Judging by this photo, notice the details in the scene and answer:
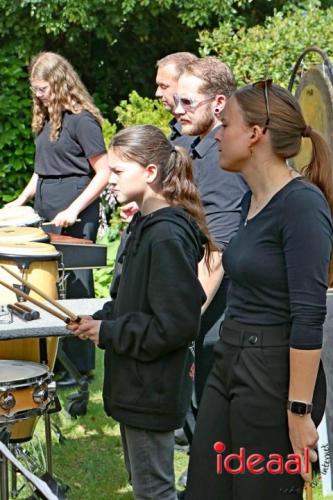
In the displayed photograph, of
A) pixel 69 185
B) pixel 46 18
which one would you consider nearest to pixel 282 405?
pixel 69 185

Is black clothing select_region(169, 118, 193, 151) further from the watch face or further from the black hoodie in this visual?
the watch face

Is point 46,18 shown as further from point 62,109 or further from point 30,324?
point 30,324

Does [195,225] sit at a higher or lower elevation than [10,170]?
higher

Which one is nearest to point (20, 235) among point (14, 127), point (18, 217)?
point (18, 217)

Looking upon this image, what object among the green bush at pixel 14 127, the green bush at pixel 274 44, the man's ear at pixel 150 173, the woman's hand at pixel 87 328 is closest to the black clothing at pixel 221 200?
the man's ear at pixel 150 173

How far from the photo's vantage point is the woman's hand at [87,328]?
10.2ft

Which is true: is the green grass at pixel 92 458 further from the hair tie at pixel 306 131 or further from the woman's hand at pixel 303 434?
the hair tie at pixel 306 131

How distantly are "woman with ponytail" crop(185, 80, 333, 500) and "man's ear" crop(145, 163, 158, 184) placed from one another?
1.56 ft

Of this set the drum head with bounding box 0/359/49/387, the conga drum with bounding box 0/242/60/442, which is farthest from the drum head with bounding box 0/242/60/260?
the drum head with bounding box 0/359/49/387

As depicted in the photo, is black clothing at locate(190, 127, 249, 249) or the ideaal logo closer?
the ideaal logo

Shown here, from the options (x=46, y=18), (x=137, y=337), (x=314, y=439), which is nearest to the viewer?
(x=314, y=439)

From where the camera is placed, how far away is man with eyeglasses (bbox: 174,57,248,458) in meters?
4.08

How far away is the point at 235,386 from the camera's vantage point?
2.75 meters

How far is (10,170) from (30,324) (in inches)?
221
